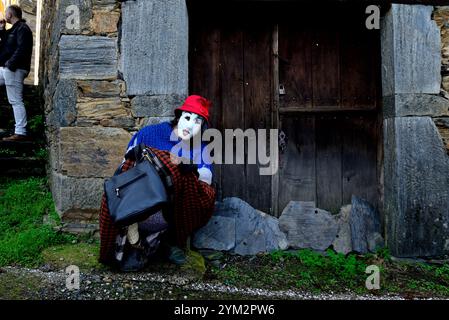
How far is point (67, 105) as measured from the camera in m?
2.96

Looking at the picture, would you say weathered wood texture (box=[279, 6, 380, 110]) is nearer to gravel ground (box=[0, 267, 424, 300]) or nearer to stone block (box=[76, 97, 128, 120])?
stone block (box=[76, 97, 128, 120])

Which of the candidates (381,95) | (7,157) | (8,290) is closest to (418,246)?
(381,95)

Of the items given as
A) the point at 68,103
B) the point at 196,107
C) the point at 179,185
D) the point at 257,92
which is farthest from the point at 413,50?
the point at 68,103

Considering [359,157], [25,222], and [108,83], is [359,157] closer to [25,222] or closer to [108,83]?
[108,83]

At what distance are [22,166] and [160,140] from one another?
2562mm

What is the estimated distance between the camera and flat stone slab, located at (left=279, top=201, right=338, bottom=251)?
3439 millimetres

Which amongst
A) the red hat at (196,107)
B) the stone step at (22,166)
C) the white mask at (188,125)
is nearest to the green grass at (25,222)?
the stone step at (22,166)

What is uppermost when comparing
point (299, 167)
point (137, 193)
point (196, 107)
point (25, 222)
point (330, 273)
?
point (196, 107)

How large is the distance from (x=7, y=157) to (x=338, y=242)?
12.4 feet

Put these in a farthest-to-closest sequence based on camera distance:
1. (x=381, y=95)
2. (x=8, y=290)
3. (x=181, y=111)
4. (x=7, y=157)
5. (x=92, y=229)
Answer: (x=7, y=157) → (x=381, y=95) → (x=92, y=229) → (x=181, y=111) → (x=8, y=290)

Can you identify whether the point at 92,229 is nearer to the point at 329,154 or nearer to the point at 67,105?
the point at 67,105

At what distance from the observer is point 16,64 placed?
4.40 meters

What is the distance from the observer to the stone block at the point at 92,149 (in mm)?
2949

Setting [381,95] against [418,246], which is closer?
[418,246]
